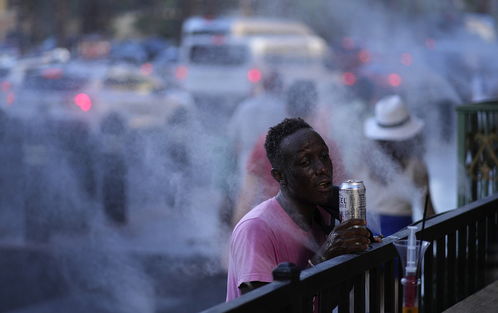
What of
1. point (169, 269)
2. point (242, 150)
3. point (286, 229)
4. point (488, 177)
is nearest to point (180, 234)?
point (169, 269)

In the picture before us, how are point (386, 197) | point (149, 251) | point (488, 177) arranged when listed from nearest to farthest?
point (386, 197)
point (488, 177)
point (149, 251)

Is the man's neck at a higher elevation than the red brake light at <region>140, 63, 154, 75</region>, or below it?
below

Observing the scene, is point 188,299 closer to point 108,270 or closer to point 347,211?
point 108,270

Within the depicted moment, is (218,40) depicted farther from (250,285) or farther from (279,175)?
(250,285)

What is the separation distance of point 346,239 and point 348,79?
1477 cm

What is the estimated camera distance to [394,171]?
5586 mm

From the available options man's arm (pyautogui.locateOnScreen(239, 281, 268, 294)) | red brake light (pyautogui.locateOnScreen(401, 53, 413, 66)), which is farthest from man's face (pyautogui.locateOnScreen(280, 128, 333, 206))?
red brake light (pyautogui.locateOnScreen(401, 53, 413, 66))

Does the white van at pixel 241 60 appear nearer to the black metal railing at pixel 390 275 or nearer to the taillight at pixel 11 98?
the taillight at pixel 11 98

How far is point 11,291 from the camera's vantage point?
274 inches

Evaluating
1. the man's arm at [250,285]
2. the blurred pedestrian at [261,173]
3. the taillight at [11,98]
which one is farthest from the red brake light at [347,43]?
the man's arm at [250,285]

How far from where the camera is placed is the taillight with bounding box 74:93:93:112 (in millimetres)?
12078

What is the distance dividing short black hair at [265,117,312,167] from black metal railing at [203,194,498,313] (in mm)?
468

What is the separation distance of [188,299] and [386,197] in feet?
6.39

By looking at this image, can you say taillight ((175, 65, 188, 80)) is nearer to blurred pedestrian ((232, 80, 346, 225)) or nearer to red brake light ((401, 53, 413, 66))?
red brake light ((401, 53, 413, 66))
